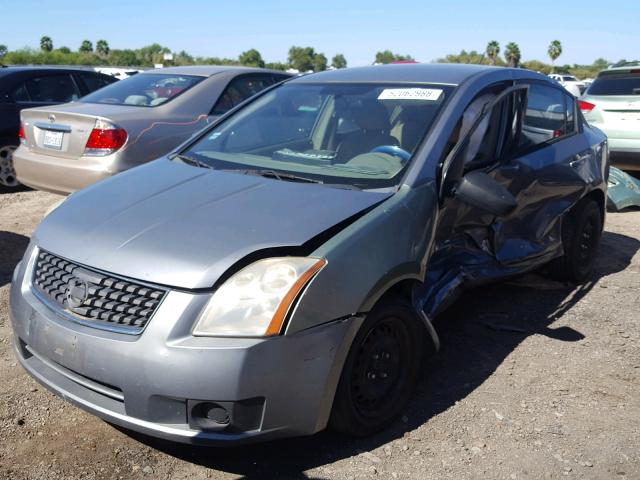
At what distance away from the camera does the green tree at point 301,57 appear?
80.9 meters

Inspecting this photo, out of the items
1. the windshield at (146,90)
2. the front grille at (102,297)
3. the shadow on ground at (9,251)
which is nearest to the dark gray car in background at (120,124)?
the windshield at (146,90)

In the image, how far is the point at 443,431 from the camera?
10.8 feet

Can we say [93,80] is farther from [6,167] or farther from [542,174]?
[542,174]

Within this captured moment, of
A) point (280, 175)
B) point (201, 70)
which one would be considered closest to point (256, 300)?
point (280, 175)

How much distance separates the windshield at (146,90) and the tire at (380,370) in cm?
453

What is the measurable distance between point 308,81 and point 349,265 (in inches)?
81.0

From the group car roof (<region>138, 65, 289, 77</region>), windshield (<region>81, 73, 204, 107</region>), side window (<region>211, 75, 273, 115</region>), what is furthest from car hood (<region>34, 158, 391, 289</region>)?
car roof (<region>138, 65, 289, 77</region>)

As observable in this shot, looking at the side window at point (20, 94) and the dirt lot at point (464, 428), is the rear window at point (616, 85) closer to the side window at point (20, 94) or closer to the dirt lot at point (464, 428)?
the dirt lot at point (464, 428)

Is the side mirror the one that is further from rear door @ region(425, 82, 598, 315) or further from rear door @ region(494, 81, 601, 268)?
rear door @ region(494, 81, 601, 268)

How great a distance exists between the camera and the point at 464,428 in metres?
3.32

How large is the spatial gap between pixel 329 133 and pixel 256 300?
68.1 inches

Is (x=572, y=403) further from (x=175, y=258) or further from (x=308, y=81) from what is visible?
(x=308, y=81)

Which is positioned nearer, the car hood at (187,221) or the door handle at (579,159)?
the car hood at (187,221)

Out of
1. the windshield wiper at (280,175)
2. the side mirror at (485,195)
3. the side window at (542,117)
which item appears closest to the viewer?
the side mirror at (485,195)
